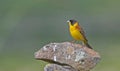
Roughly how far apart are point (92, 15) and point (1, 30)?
4.40m

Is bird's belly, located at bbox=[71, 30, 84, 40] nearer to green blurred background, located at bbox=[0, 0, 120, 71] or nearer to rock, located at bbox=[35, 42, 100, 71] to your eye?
rock, located at bbox=[35, 42, 100, 71]

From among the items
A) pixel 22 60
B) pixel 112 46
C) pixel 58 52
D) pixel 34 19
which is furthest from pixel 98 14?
pixel 58 52

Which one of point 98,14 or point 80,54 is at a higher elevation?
point 98,14

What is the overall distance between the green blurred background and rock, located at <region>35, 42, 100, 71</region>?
16.7 metres

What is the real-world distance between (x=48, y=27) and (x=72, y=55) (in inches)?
1014

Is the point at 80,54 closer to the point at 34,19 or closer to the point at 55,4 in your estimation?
the point at 34,19

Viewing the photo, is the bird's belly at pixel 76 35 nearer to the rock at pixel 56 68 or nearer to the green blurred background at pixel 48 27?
the rock at pixel 56 68

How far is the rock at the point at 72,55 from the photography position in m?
14.4

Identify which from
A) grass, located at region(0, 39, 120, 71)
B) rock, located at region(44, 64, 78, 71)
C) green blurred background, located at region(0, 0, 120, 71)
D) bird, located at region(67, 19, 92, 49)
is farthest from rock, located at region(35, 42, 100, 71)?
green blurred background, located at region(0, 0, 120, 71)

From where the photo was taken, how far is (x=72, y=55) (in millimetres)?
14492

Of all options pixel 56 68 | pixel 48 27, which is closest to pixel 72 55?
pixel 56 68

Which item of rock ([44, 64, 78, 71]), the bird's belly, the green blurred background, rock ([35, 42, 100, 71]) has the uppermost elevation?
the green blurred background

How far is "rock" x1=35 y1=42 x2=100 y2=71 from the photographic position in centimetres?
1443

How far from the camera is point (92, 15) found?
42.7 m
